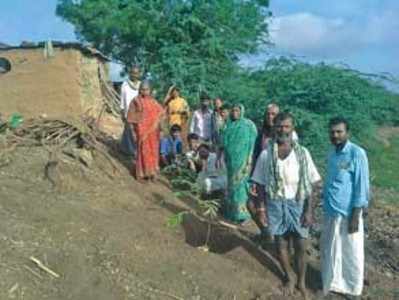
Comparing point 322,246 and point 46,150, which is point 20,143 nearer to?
point 46,150

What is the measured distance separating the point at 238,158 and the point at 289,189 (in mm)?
1809

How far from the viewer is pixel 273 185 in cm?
696

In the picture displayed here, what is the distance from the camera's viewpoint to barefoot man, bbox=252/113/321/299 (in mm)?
6906

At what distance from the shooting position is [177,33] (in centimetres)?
2016

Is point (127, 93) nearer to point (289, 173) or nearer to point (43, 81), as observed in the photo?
point (43, 81)

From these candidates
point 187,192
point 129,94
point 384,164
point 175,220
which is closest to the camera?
point 175,220

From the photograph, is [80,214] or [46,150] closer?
[80,214]

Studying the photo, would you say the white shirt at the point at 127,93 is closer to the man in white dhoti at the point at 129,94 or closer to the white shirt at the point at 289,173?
the man in white dhoti at the point at 129,94

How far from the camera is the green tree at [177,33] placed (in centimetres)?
1667

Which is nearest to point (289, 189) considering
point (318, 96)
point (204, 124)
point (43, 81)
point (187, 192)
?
point (187, 192)

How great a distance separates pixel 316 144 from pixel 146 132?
4.66 metres

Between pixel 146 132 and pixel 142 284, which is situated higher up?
pixel 146 132

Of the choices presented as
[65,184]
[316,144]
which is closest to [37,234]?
[65,184]

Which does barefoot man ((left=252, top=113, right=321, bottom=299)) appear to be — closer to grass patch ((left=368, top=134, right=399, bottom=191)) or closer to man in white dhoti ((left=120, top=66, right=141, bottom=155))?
man in white dhoti ((left=120, top=66, right=141, bottom=155))
